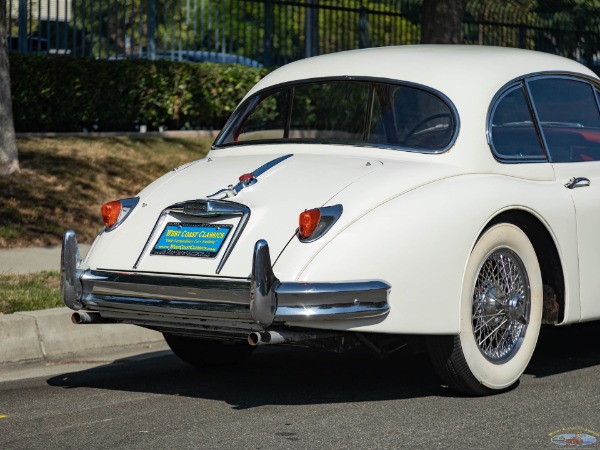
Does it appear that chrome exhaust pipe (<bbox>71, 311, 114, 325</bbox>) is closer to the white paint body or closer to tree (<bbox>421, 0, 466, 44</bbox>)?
the white paint body

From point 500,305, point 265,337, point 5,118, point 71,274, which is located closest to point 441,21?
point 5,118

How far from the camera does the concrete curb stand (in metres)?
7.47

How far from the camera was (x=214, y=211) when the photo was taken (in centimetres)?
596

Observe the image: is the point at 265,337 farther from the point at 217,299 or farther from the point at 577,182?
the point at 577,182

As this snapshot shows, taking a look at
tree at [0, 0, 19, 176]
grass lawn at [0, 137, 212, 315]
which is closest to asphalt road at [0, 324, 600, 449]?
grass lawn at [0, 137, 212, 315]

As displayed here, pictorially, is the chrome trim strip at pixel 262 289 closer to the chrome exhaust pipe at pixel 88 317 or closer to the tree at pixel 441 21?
the chrome exhaust pipe at pixel 88 317

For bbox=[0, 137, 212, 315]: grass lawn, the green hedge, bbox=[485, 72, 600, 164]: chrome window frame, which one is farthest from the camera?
the green hedge

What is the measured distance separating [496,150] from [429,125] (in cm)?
38

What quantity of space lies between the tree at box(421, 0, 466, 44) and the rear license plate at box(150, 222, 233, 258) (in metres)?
9.58

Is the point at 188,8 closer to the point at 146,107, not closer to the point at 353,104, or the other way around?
the point at 146,107

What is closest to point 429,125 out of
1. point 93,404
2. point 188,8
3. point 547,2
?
point 93,404

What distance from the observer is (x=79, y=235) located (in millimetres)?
11797

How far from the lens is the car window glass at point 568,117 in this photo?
695 cm
